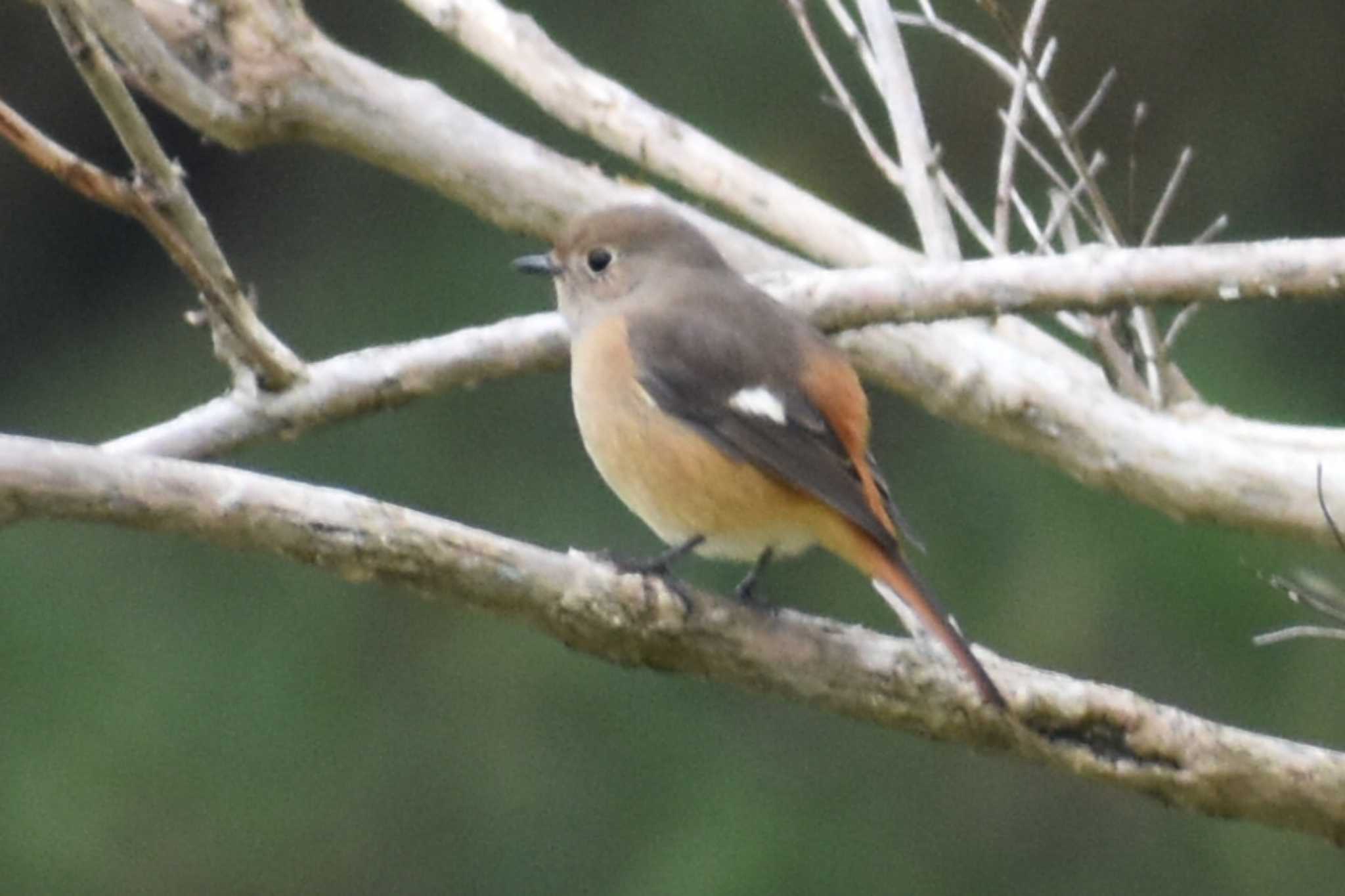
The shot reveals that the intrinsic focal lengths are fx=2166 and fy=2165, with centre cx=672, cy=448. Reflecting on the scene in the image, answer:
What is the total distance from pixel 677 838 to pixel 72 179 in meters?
3.77

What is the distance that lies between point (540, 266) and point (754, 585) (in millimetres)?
821

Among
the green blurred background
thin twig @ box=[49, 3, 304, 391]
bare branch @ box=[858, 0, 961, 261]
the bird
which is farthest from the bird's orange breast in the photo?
the green blurred background

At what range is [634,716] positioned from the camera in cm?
625

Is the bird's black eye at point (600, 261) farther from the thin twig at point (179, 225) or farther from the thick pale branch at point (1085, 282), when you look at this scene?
the thin twig at point (179, 225)

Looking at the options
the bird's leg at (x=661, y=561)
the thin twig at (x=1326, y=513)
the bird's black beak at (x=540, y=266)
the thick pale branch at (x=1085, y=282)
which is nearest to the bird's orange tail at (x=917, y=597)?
the bird's leg at (x=661, y=561)

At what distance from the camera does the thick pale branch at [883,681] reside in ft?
8.95

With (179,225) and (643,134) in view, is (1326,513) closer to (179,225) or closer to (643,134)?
(643,134)

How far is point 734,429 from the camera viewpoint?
11.0 ft

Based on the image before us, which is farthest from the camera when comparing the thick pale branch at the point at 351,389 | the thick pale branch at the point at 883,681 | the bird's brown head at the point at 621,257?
the bird's brown head at the point at 621,257

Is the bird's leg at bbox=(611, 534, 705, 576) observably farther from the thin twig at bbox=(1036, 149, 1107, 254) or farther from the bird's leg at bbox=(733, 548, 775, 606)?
the thin twig at bbox=(1036, 149, 1107, 254)

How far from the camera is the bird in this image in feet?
10.6

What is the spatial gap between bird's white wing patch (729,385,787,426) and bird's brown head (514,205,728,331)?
1.41 feet

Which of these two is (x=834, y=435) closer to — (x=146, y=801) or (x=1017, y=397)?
(x=1017, y=397)

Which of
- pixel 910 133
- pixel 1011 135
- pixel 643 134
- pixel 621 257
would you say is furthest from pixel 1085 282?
pixel 643 134
